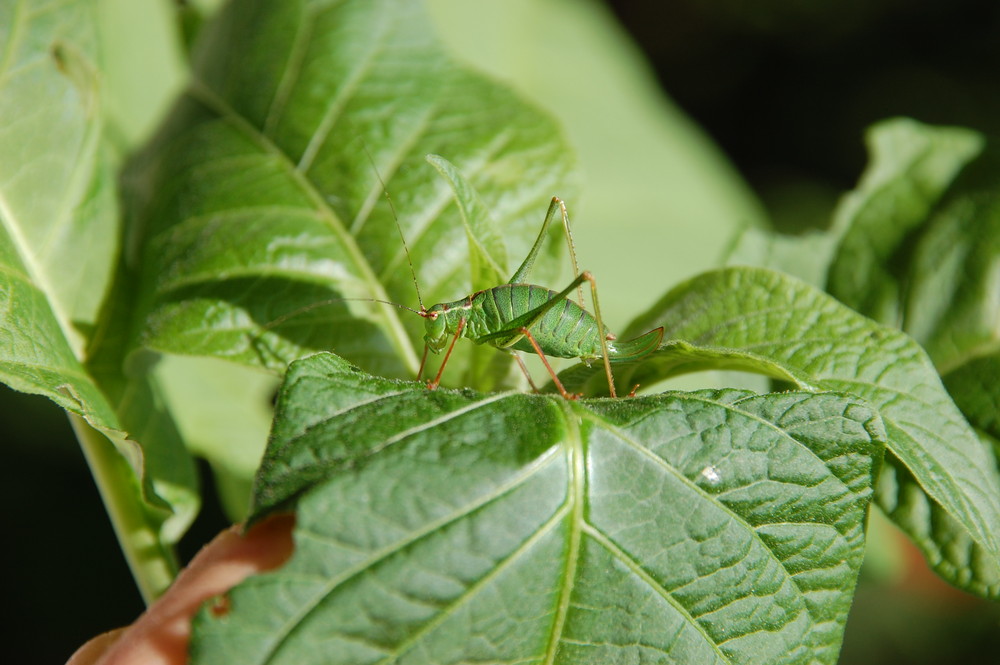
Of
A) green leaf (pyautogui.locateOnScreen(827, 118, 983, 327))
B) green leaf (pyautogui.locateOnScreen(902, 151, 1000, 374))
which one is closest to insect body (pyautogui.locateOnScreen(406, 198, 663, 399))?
green leaf (pyautogui.locateOnScreen(827, 118, 983, 327))

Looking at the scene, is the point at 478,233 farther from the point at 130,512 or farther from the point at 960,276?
the point at 960,276

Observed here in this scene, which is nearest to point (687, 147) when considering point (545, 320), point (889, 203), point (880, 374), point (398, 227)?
point (889, 203)

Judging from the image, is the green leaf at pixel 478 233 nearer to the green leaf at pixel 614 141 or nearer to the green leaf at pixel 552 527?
the green leaf at pixel 552 527

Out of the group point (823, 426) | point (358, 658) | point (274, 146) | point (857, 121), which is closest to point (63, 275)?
point (274, 146)

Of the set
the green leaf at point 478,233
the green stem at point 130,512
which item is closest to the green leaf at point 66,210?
the green stem at point 130,512

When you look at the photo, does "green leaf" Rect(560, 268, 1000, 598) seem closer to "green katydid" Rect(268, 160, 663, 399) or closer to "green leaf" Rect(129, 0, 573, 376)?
"green katydid" Rect(268, 160, 663, 399)

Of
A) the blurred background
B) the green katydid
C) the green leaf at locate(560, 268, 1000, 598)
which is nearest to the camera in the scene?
the green leaf at locate(560, 268, 1000, 598)
